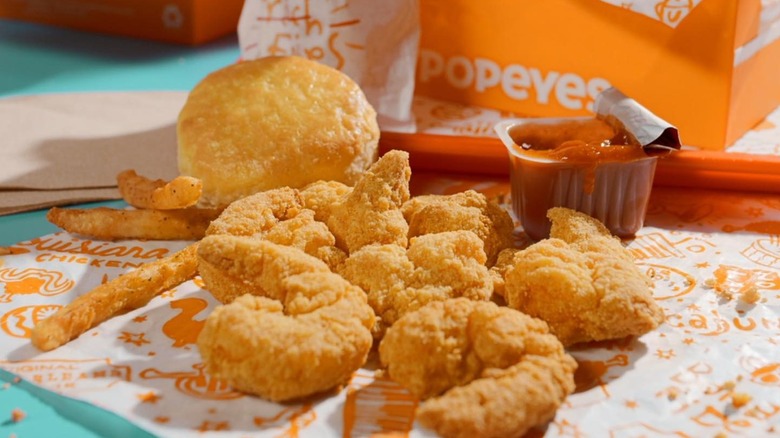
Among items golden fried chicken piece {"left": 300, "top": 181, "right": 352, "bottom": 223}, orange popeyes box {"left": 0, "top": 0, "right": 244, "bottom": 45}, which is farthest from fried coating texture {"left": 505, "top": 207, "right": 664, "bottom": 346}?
orange popeyes box {"left": 0, "top": 0, "right": 244, "bottom": 45}

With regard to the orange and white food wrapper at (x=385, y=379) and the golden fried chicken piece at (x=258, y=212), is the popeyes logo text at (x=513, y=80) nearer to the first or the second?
the orange and white food wrapper at (x=385, y=379)

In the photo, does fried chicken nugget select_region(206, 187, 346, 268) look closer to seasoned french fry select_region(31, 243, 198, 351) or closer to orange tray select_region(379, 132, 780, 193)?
seasoned french fry select_region(31, 243, 198, 351)

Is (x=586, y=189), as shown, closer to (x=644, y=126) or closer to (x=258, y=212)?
(x=644, y=126)

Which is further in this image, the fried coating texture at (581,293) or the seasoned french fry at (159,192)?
the seasoned french fry at (159,192)

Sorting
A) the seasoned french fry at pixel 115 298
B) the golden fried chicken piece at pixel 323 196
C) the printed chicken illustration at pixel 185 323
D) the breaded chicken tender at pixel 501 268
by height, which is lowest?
the printed chicken illustration at pixel 185 323

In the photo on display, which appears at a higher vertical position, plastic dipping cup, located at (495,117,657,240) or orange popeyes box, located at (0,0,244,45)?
orange popeyes box, located at (0,0,244,45)

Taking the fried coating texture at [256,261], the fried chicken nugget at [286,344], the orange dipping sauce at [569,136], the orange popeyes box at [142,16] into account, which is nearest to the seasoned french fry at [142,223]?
the fried coating texture at [256,261]
